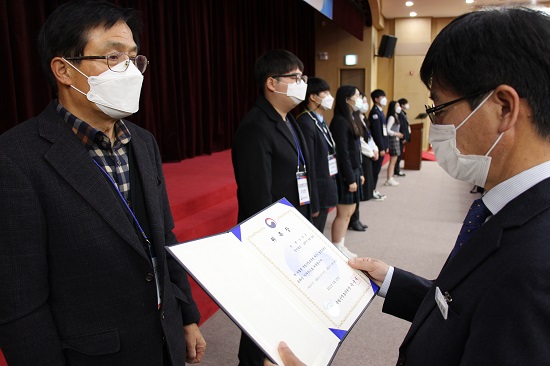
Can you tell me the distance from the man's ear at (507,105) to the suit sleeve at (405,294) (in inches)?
22.3

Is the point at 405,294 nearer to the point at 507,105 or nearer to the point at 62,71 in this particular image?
the point at 507,105

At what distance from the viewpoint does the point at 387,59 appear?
1128 cm

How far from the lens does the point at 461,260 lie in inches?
28.3

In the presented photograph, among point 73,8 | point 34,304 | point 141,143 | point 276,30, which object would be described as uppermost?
point 276,30

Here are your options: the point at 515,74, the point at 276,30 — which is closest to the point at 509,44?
the point at 515,74

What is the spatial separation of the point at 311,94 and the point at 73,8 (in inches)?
85.7

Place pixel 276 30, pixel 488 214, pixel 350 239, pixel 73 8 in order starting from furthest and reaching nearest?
1. pixel 276 30
2. pixel 350 239
3. pixel 73 8
4. pixel 488 214

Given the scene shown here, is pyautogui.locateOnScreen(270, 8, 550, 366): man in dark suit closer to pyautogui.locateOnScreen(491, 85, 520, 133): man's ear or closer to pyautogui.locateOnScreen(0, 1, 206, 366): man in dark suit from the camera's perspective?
pyautogui.locateOnScreen(491, 85, 520, 133): man's ear

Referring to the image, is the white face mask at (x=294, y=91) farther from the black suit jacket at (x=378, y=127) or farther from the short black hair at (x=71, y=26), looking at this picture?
the black suit jacket at (x=378, y=127)

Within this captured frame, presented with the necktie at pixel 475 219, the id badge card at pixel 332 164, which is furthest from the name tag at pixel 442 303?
the id badge card at pixel 332 164

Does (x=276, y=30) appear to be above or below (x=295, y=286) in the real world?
above

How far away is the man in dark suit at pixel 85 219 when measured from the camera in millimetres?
922

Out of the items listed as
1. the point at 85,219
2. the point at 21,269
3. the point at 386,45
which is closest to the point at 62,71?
the point at 85,219

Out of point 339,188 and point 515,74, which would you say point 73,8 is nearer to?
point 515,74
